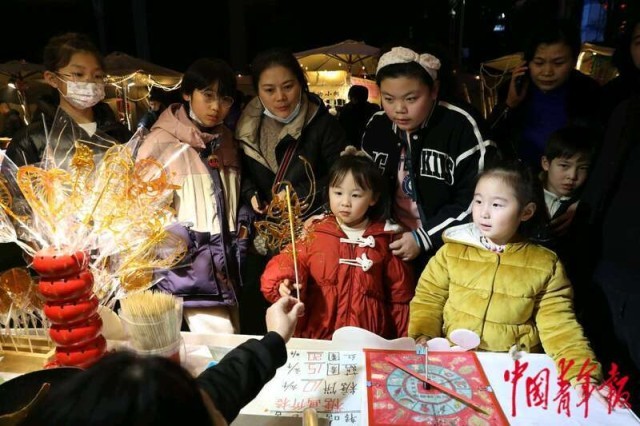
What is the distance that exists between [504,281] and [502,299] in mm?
70

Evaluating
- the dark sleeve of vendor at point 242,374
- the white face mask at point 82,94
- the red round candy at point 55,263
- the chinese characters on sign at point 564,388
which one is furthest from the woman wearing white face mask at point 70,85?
the chinese characters on sign at point 564,388

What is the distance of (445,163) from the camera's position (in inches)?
84.2

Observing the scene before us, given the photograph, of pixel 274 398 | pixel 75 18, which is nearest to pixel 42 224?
pixel 274 398

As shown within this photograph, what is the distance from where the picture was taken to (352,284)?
2021 mm

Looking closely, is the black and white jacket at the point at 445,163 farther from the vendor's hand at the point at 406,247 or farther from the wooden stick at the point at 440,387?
the wooden stick at the point at 440,387

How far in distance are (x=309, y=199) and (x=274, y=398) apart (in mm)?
1219

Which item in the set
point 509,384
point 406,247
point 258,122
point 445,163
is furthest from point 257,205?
point 509,384

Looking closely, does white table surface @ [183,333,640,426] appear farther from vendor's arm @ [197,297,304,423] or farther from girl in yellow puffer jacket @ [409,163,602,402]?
vendor's arm @ [197,297,304,423]

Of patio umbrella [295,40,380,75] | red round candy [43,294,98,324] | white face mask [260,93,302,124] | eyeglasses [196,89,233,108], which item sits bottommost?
red round candy [43,294,98,324]

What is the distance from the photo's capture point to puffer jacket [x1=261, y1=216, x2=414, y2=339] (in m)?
2.02

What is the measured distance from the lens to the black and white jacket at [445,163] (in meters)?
2.09

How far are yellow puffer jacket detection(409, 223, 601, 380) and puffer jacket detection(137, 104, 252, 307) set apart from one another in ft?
3.24

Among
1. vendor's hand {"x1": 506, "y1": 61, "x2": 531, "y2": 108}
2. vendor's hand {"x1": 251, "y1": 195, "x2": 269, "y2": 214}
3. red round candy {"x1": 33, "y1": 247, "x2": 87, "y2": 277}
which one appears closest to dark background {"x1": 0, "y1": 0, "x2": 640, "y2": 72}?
vendor's hand {"x1": 506, "y1": 61, "x2": 531, "y2": 108}

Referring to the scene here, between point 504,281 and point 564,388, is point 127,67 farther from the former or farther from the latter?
point 564,388
